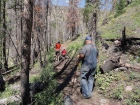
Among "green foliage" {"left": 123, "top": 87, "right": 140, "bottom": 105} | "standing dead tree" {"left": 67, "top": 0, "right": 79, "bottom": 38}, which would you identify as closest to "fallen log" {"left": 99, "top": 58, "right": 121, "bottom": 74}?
"green foliage" {"left": 123, "top": 87, "right": 140, "bottom": 105}

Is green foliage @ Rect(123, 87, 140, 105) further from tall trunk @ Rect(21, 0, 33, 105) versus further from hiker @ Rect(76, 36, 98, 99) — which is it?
tall trunk @ Rect(21, 0, 33, 105)

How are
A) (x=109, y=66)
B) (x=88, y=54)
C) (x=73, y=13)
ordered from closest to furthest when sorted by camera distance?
(x=88, y=54)
(x=109, y=66)
(x=73, y=13)

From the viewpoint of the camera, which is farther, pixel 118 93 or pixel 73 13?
pixel 73 13

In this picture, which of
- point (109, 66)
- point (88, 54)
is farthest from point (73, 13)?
point (88, 54)

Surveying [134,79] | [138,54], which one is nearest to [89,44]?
[134,79]

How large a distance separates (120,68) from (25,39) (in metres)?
4.66

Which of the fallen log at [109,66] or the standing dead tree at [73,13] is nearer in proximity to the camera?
the fallen log at [109,66]

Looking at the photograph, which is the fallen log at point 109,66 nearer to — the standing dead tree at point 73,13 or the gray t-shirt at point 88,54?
the gray t-shirt at point 88,54

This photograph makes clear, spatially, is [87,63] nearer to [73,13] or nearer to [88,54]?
[88,54]

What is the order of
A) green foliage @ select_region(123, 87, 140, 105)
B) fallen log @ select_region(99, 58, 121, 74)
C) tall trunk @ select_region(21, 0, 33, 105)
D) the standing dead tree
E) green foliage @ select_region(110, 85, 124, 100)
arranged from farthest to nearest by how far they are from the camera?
the standing dead tree < fallen log @ select_region(99, 58, 121, 74) < green foliage @ select_region(110, 85, 124, 100) < green foliage @ select_region(123, 87, 140, 105) < tall trunk @ select_region(21, 0, 33, 105)

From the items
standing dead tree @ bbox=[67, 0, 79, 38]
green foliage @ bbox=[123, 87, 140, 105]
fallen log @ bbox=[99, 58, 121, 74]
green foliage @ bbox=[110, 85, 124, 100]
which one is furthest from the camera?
standing dead tree @ bbox=[67, 0, 79, 38]

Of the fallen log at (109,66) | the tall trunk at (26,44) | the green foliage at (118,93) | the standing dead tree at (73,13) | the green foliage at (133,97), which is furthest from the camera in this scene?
the standing dead tree at (73,13)

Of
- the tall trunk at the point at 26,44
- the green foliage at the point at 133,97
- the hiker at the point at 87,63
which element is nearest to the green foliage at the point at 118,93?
the green foliage at the point at 133,97

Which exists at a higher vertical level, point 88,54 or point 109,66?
point 88,54
